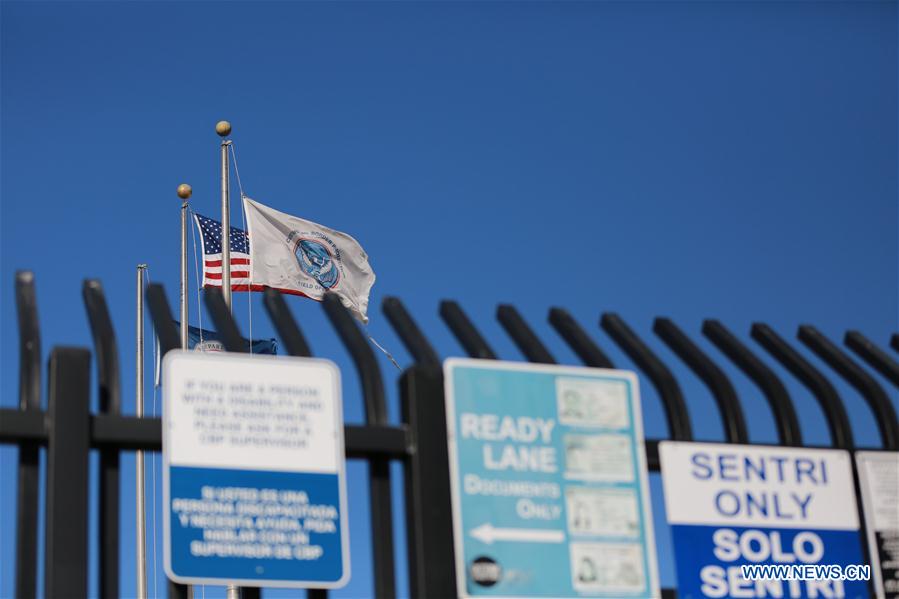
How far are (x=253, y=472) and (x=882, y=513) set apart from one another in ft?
11.2

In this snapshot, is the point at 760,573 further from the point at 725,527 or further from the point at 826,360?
the point at 826,360

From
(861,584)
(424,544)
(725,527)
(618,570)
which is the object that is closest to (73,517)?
(424,544)

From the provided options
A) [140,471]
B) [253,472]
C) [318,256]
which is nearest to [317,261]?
[318,256]

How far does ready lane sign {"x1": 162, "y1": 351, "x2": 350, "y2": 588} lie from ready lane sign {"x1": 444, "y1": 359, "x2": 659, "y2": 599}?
0.61 metres

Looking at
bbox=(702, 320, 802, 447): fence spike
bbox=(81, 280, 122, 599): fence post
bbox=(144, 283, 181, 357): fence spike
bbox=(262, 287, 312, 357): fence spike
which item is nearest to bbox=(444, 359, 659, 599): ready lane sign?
bbox=(262, 287, 312, 357): fence spike

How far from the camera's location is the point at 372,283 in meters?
17.9

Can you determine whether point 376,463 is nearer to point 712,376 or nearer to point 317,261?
point 712,376

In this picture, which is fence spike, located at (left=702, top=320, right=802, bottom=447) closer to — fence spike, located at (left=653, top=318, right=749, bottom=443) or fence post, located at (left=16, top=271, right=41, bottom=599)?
fence spike, located at (left=653, top=318, right=749, bottom=443)

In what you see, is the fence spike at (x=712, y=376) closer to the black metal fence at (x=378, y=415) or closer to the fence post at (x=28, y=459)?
the black metal fence at (x=378, y=415)

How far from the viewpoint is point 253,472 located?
256 inches

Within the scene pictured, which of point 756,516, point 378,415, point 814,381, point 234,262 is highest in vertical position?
point 234,262

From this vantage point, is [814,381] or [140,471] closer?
[814,381]

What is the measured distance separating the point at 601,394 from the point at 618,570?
0.89m

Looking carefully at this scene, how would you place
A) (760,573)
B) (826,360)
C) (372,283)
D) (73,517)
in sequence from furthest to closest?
1. (372,283)
2. (826,360)
3. (760,573)
4. (73,517)
